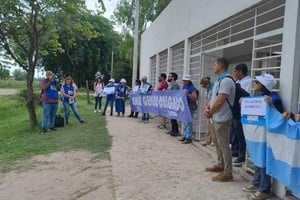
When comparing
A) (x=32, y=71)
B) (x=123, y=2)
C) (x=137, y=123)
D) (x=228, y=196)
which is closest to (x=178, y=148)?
(x=228, y=196)

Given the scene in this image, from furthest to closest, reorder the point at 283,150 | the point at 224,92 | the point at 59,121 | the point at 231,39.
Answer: the point at 59,121
the point at 231,39
the point at 224,92
the point at 283,150

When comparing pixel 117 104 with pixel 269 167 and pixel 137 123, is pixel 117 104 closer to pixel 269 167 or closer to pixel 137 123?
pixel 137 123

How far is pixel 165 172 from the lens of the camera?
7273 millimetres

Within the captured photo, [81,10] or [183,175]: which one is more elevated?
[81,10]

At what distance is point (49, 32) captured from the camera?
14508 mm

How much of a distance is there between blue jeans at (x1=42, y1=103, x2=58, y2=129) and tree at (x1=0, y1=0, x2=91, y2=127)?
4.12 ft

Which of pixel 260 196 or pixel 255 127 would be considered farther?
pixel 255 127

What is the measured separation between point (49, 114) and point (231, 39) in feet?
19.5

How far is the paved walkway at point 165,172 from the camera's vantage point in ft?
19.7

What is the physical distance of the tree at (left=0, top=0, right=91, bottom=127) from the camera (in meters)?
13.3

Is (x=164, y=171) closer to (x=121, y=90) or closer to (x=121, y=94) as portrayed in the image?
(x=121, y=94)

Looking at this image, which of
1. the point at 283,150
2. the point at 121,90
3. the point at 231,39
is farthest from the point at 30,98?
the point at 283,150

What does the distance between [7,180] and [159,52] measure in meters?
10.7

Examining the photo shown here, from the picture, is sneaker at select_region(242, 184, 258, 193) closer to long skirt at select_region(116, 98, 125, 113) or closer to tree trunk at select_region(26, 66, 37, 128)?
tree trunk at select_region(26, 66, 37, 128)
